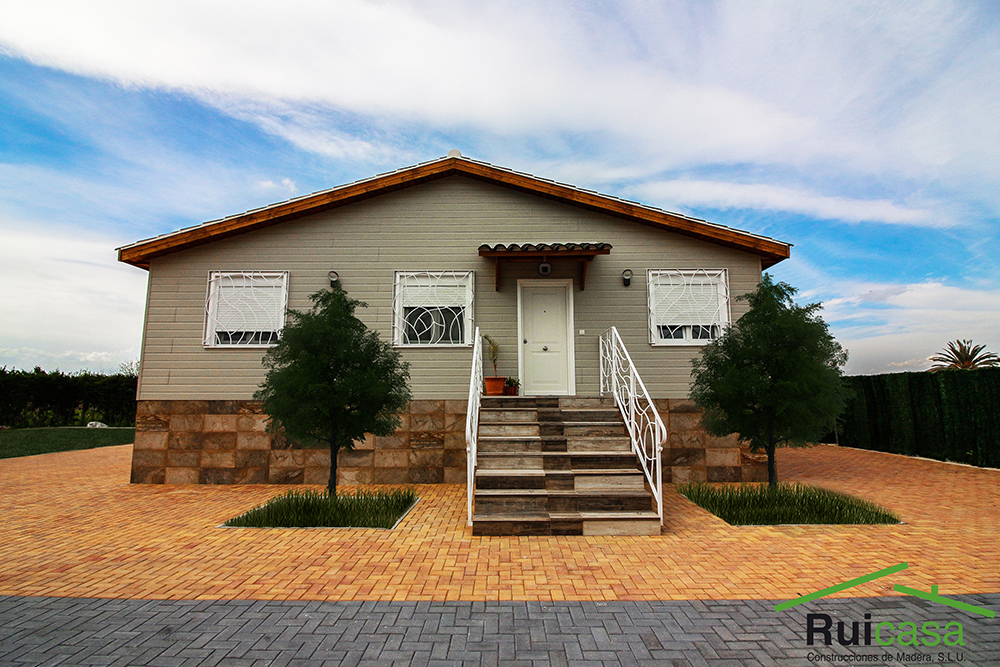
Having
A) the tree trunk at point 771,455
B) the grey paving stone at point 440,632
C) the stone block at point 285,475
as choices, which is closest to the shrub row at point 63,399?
the stone block at point 285,475

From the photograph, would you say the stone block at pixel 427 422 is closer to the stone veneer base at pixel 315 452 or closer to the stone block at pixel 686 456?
the stone veneer base at pixel 315 452

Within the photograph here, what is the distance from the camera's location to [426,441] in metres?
8.55

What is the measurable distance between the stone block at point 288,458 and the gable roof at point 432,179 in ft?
13.7

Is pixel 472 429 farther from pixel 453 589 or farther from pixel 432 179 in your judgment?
pixel 432 179

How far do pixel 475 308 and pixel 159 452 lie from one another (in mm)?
6241

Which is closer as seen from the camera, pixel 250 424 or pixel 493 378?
pixel 493 378

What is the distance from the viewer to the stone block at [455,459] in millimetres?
8469

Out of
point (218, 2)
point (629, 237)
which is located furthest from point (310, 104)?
point (629, 237)

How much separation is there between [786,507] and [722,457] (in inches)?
98.5

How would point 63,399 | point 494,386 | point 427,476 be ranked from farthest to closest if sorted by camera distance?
point 63,399 < point 427,476 < point 494,386

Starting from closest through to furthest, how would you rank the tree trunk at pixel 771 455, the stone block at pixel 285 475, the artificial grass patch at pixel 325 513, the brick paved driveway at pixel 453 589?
1. the brick paved driveway at pixel 453 589
2. the artificial grass patch at pixel 325 513
3. the tree trunk at pixel 771 455
4. the stone block at pixel 285 475

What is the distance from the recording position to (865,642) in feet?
9.82

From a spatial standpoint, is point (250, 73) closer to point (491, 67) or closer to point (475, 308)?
point (491, 67)

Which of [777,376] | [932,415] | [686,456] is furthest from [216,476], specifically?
[932,415]
